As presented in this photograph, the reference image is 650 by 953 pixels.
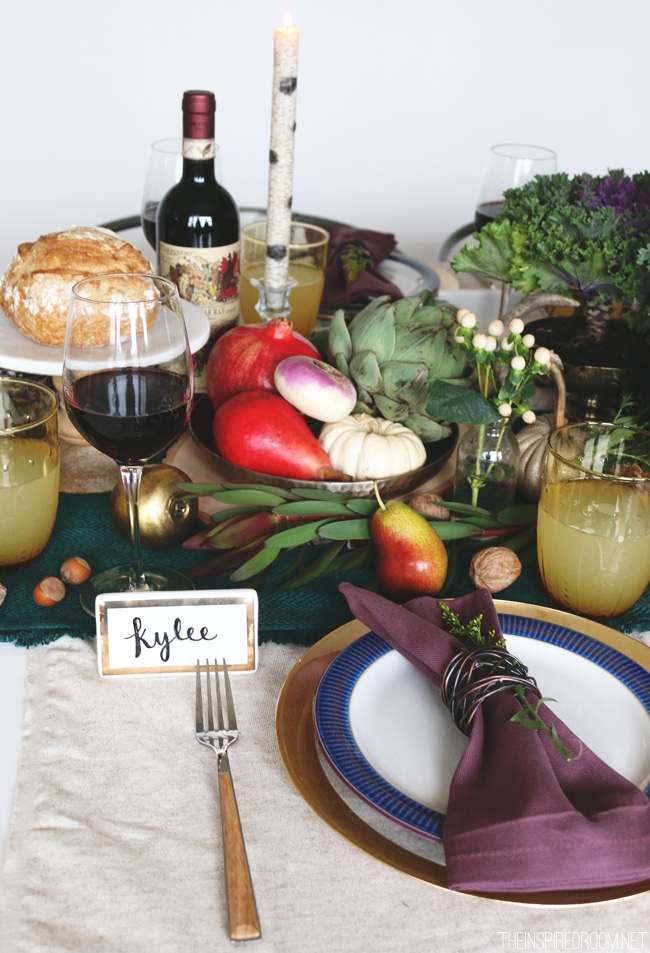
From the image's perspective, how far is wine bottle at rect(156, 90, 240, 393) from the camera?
1.11 m

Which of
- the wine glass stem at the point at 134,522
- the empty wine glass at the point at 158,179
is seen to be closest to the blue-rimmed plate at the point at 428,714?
the wine glass stem at the point at 134,522

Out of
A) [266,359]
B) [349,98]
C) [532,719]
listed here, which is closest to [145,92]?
[349,98]

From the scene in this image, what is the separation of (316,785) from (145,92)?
2.75 meters

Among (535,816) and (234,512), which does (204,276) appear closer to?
(234,512)

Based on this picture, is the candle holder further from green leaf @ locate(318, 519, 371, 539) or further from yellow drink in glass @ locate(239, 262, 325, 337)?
green leaf @ locate(318, 519, 371, 539)

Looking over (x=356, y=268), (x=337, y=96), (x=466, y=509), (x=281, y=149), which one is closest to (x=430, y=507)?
(x=466, y=509)

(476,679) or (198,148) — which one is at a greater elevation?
(198,148)

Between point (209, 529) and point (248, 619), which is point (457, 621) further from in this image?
point (209, 529)

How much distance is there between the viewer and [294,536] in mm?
889

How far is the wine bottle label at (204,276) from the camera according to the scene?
113 cm

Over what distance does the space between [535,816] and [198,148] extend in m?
0.88

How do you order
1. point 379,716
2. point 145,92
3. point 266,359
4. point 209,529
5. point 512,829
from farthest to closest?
1. point 145,92
2. point 266,359
3. point 209,529
4. point 379,716
5. point 512,829

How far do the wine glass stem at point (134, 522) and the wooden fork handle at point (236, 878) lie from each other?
0.88 feet

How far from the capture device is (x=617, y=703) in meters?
0.68
